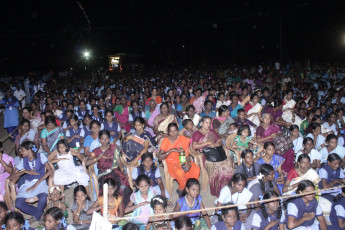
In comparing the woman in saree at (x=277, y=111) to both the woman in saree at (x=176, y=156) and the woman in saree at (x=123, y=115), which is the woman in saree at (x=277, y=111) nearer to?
the woman in saree at (x=176, y=156)

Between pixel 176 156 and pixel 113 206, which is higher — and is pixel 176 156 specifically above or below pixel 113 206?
above

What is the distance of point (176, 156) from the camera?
16.9 feet

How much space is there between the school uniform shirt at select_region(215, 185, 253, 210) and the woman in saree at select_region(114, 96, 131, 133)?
411 cm

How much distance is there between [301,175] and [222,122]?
2.13 meters

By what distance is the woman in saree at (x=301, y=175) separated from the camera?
4.28 meters

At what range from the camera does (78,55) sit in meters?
30.8

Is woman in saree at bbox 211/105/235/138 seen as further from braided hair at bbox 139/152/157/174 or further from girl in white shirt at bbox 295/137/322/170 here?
braided hair at bbox 139/152/157/174

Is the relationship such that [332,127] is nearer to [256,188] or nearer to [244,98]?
[244,98]

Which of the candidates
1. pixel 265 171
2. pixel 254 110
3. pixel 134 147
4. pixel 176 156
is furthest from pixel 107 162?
pixel 254 110

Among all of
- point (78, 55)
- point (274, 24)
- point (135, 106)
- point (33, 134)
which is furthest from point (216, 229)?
point (78, 55)

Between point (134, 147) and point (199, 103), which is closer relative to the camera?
point (134, 147)

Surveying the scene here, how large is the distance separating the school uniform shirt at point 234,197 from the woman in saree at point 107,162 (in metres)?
1.53

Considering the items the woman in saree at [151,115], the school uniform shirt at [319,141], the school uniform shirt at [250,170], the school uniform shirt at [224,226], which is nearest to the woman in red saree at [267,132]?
the school uniform shirt at [319,141]

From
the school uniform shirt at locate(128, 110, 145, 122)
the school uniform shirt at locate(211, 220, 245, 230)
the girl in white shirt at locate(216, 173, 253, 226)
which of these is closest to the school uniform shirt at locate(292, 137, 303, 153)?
the girl in white shirt at locate(216, 173, 253, 226)
